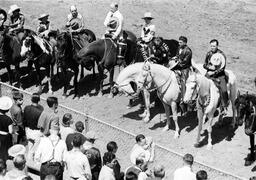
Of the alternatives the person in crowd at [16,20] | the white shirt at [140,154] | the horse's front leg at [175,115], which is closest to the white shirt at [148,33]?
the horse's front leg at [175,115]

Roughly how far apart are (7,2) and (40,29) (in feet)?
29.4

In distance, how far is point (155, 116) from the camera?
19766 mm

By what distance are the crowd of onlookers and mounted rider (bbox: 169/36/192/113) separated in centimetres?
482

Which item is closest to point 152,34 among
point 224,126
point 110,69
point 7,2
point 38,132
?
point 110,69

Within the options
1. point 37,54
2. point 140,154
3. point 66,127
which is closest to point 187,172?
point 140,154

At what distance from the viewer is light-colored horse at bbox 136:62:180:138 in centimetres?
1819

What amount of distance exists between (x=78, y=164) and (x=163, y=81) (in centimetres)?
640

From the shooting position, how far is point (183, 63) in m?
18.2

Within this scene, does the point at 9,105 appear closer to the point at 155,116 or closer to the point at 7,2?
the point at 155,116

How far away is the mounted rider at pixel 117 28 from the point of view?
2100 cm

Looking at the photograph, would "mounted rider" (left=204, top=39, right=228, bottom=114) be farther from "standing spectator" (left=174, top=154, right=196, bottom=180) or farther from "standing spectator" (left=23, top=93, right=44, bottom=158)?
"standing spectator" (left=174, top=154, right=196, bottom=180)

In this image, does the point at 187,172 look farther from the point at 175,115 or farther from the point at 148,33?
the point at 148,33

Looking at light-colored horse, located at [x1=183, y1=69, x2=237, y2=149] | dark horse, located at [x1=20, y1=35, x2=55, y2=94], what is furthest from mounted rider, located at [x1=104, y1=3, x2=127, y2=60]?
light-colored horse, located at [x1=183, y1=69, x2=237, y2=149]

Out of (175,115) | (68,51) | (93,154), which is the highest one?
(93,154)
